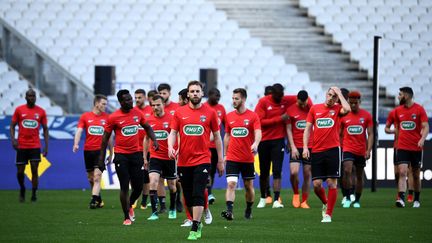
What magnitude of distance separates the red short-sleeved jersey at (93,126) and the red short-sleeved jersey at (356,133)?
5.10 meters

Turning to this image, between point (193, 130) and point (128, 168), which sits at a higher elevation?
point (193, 130)

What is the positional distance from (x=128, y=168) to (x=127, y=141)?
0.44 m

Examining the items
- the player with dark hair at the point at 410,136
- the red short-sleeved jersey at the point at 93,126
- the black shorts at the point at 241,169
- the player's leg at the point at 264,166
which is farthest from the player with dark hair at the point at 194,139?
the player with dark hair at the point at 410,136

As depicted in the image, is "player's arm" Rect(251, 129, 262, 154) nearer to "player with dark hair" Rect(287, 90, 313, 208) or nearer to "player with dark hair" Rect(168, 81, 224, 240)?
"player with dark hair" Rect(168, 81, 224, 240)

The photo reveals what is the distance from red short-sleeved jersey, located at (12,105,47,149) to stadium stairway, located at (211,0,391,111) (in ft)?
47.8

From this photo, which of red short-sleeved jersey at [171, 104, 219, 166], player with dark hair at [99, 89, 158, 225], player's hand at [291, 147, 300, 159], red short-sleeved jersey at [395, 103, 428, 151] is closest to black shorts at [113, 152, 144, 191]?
player with dark hair at [99, 89, 158, 225]

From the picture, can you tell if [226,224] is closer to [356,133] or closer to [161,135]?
[161,135]

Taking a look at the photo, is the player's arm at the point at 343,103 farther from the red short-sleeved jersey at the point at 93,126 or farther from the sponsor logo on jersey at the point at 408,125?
the red short-sleeved jersey at the point at 93,126

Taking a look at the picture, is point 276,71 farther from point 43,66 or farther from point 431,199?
point 431,199

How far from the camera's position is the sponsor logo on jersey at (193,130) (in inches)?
591

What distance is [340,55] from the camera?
3741 centimetres

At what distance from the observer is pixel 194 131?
15.0 metres

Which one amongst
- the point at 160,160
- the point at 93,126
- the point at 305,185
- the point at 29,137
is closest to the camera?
the point at 160,160

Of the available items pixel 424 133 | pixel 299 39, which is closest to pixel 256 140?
pixel 424 133
